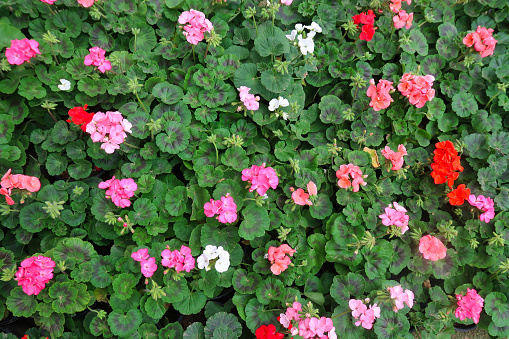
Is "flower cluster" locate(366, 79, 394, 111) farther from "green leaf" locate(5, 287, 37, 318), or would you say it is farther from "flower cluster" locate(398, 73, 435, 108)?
"green leaf" locate(5, 287, 37, 318)

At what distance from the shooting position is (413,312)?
299 centimetres

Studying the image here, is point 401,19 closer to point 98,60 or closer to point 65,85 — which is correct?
point 98,60

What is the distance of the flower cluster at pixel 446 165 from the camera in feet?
9.70

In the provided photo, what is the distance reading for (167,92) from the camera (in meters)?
3.11

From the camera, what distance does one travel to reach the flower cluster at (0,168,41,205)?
Result: 2443 millimetres

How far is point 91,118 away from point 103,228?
844mm

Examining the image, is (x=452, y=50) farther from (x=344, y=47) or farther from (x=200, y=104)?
(x=200, y=104)

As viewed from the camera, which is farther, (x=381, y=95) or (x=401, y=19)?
(x=401, y=19)

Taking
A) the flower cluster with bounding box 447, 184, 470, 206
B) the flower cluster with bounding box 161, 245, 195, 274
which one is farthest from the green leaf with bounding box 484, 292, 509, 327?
the flower cluster with bounding box 161, 245, 195, 274

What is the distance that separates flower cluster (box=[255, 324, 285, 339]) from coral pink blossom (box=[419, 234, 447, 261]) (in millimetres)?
1275

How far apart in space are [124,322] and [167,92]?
1.84 m

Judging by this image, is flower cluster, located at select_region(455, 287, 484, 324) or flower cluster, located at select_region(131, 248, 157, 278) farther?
flower cluster, located at select_region(455, 287, 484, 324)

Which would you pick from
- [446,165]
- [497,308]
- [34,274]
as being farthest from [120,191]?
[497,308]

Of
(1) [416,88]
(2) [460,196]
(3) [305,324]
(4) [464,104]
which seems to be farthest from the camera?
(4) [464,104]
